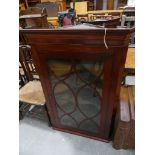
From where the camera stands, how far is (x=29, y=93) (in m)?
1.54

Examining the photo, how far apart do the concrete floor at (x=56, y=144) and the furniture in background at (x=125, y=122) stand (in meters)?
0.09

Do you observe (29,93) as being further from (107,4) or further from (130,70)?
(107,4)

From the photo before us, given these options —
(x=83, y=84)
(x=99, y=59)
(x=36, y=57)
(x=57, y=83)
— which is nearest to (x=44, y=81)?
(x=57, y=83)

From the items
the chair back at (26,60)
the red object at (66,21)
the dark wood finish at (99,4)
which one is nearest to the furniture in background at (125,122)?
the chair back at (26,60)

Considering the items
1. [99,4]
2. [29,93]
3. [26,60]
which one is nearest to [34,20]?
[26,60]

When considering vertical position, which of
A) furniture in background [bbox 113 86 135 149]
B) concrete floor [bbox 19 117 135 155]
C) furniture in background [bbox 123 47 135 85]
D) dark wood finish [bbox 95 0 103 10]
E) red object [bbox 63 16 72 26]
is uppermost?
dark wood finish [bbox 95 0 103 10]

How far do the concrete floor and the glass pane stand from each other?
0.11m

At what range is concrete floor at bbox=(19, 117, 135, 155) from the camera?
1.32 m

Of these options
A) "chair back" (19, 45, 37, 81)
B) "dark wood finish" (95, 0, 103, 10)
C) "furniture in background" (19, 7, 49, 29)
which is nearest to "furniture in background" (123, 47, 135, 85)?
"chair back" (19, 45, 37, 81)

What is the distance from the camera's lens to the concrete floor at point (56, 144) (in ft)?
4.34

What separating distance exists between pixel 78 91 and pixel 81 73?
6.8 inches

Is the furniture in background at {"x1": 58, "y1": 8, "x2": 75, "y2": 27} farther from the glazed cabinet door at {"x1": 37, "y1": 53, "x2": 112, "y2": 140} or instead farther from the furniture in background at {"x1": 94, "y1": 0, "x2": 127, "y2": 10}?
the furniture in background at {"x1": 94, "y1": 0, "x2": 127, "y2": 10}

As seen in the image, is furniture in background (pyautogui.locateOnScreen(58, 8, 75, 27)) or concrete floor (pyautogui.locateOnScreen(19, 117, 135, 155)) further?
furniture in background (pyautogui.locateOnScreen(58, 8, 75, 27))
